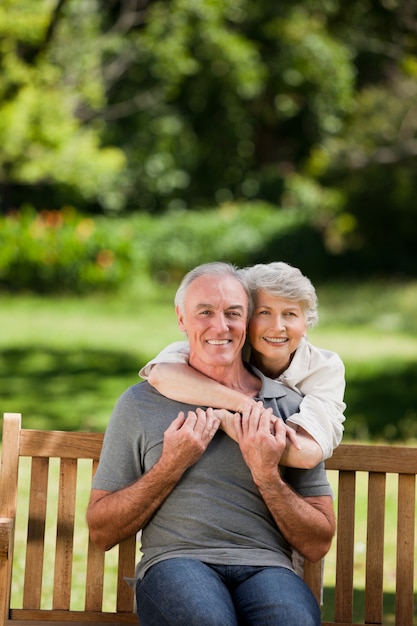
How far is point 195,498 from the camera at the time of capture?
2881 mm

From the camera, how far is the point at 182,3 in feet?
63.2

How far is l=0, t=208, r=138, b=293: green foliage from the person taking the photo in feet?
51.3

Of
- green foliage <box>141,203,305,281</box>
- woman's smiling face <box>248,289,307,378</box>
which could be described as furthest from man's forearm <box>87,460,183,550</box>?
green foliage <box>141,203,305,281</box>

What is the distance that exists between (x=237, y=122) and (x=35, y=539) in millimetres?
20659

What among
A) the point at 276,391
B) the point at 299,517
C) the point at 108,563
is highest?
the point at 276,391

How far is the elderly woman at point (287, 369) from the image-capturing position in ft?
9.53

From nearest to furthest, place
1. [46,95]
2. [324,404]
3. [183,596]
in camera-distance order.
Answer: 1. [183,596]
2. [324,404]
3. [46,95]

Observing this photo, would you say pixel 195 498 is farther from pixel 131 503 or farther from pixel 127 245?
pixel 127 245

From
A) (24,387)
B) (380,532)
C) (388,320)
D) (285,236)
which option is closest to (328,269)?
(285,236)

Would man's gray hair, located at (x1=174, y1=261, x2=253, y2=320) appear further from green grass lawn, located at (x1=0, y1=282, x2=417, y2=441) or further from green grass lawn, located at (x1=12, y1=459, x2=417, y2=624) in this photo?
green grass lawn, located at (x1=0, y1=282, x2=417, y2=441)

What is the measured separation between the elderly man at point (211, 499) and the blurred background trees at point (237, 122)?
44.2 ft

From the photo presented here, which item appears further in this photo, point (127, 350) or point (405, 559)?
point (127, 350)

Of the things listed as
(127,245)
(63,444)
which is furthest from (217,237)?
(63,444)

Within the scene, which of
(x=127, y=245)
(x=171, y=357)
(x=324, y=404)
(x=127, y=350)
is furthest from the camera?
(x=127, y=245)
